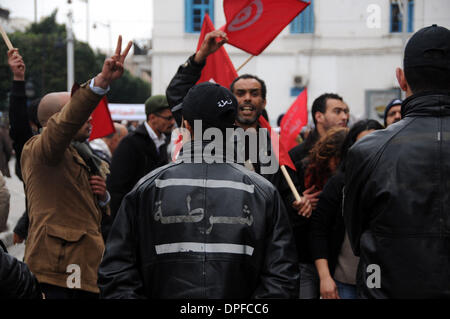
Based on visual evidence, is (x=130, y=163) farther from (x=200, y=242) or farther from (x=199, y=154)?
(x=200, y=242)

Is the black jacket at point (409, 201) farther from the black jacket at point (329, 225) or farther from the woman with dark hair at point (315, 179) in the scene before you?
the woman with dark hair at point (315, 179)

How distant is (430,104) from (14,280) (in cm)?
165

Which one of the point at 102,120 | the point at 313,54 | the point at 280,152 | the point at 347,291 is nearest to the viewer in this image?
the point at 347,291

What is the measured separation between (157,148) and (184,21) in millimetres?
15334

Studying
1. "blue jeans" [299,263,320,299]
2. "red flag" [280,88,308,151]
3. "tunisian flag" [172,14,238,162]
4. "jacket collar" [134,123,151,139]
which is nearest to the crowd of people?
"tunisian flag" [172,14,238,162]

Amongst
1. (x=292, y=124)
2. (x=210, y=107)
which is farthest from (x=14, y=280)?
(x=292, y=124)

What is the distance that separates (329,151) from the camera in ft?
12.8

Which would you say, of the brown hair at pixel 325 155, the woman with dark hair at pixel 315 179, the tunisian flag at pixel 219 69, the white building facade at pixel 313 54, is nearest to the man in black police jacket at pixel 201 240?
the woman with dark hair at pixel 315 179

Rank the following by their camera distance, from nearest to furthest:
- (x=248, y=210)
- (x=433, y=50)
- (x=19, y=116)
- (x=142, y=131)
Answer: (x=433, y=50) → (x=248, y=210) → (x=19, y=116) → (x=142, y=131)

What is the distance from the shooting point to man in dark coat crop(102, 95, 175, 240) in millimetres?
4824

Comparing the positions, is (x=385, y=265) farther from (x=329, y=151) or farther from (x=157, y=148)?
(x=157, y=148)

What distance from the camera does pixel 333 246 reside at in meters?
3.60

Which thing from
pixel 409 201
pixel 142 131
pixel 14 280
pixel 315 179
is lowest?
pixel 14 280

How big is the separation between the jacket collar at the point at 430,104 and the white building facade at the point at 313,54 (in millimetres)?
17289
